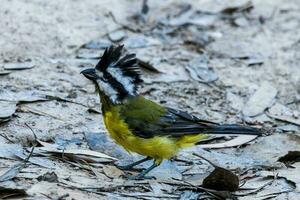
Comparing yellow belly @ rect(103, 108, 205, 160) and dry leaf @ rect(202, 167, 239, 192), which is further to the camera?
yellow belly @ rect(103, 108, 205, 160)

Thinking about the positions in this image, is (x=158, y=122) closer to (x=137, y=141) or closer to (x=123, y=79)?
(x=137, y=141)

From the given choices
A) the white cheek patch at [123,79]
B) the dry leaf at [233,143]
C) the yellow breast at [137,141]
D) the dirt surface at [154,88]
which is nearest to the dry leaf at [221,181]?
the dirt surface at [154,88]

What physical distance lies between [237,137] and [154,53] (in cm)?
214

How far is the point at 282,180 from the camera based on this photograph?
21.0 ft

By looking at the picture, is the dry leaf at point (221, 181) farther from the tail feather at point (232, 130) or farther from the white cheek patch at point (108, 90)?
the white cheek patch at point (108, 90)

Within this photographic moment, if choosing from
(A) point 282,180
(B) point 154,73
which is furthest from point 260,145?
(B) point 154,73

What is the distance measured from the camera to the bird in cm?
635

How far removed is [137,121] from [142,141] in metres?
0.17

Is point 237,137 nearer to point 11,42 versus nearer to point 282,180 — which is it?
point 282,180

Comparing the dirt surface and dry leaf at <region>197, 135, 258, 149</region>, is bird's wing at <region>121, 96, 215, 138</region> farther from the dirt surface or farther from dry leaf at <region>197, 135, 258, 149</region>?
dry leaf at <region>197, 135, 258, 149</region>

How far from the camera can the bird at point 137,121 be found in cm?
635

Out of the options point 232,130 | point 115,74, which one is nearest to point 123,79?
point 115,74

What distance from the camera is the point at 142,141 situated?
6375 millimetres

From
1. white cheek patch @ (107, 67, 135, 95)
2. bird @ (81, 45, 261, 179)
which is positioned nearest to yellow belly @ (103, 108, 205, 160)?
bird @ (81, 45, 261, 179)
